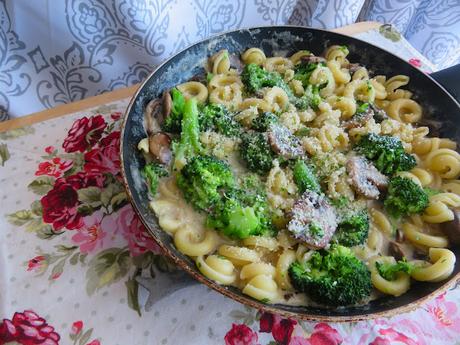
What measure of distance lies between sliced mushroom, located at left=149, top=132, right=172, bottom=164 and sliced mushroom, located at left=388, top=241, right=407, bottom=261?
0.73 metres

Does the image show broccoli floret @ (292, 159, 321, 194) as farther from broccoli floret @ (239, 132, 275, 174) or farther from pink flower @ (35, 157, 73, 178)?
pink flower @ (35, 157, 73, 178)

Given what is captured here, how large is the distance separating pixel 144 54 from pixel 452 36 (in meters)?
1.98

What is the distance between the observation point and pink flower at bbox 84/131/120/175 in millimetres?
1555

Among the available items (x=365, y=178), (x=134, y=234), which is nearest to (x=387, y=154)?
(x=365, y=178)

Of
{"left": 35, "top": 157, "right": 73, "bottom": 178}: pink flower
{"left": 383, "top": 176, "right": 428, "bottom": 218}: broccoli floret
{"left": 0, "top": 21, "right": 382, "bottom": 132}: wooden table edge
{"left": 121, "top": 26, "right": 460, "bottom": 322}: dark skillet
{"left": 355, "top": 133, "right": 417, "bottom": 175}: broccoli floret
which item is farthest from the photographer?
{"left": 0, "top": 21, "right": 382, "bottom": 132}: wooden table edge

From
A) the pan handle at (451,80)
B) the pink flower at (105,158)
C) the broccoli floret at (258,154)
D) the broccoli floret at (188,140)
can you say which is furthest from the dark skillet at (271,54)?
the broccoli floret at (258,154)

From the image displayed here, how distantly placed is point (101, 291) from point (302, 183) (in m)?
0.68

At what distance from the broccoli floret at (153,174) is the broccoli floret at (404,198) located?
71cm

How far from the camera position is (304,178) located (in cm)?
134

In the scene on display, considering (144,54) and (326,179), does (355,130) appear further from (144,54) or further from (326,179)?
(144,54)

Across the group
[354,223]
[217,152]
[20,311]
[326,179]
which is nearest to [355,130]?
[326,179]

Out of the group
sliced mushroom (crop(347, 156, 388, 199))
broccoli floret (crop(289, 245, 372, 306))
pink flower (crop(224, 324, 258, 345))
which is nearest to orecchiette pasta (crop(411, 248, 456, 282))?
broccoli floret (crop(289, 245, 372, 306))

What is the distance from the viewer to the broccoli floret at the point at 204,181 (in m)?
1.25

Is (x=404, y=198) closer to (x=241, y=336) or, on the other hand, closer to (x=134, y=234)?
Result: (x=241, y=336)
